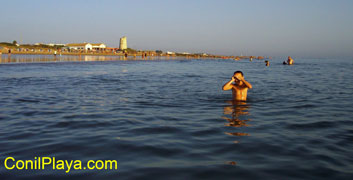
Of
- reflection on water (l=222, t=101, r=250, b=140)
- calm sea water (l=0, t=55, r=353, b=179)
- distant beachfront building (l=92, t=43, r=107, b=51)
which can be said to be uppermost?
distant beachfront building (l=92, t=43, r=107, b=51)

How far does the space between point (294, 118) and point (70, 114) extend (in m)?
5.97

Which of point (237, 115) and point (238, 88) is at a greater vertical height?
point (238, 88)

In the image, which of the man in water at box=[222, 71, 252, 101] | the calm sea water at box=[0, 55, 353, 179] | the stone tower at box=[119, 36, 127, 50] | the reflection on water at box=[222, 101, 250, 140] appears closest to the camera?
the calm sea water at box=[0, 55, 353, 179]

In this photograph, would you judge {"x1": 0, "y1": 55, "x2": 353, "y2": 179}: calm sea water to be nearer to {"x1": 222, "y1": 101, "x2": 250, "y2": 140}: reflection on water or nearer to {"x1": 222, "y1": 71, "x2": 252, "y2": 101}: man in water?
{"x1": 222, "y1": 101, "x2": 250, "y2": 140}: reflection on water

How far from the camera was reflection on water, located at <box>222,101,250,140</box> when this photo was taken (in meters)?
6.23

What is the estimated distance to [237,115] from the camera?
291 inches

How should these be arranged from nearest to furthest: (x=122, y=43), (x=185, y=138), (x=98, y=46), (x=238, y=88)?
1. (x=185, y=138)
2. (x=238, y=88)
3. (x=98, y=46)
4. (x=122, y=43)

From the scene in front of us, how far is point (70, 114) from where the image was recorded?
7.36m

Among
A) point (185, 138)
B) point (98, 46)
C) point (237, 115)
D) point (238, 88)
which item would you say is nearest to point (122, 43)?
point (98, 46)

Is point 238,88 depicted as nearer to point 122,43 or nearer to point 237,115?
point 237,115

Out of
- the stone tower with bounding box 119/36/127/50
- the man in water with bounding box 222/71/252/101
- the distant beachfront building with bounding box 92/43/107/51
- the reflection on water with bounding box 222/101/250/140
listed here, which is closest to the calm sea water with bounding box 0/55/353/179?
the reflection on water with bounding box 222/101/250/140

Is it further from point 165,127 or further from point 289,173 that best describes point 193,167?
point 165,127

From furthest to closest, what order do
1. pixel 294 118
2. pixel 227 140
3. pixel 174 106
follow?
pixel 174 106 < pixel 294 118 < pixel 227 140

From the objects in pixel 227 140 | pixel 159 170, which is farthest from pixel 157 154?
pixel 227 140
